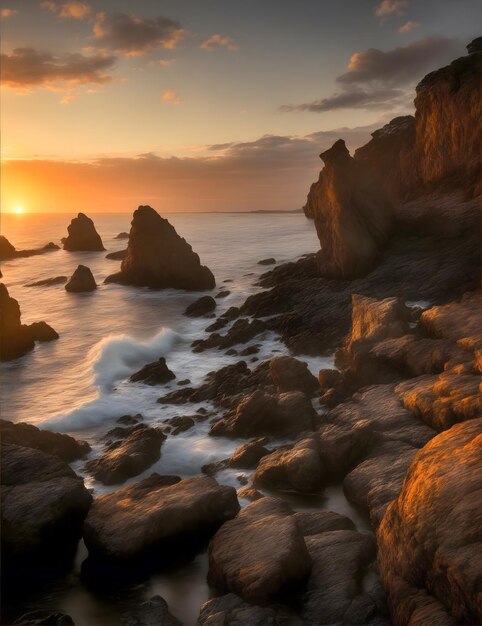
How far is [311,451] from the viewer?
50.5 feet

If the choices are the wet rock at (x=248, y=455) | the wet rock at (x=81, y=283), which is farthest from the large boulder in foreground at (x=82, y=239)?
the wet rock at (x=248, y=455)

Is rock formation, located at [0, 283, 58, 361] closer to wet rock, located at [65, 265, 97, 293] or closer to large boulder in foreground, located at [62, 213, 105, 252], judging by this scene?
wet rock, located at [65, 265, 97, 293]

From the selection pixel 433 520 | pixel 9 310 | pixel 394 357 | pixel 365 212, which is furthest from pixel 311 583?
pixel 9 310

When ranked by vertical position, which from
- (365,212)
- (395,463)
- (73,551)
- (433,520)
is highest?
(365,212)

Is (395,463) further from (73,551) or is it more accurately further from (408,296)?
(408,296)

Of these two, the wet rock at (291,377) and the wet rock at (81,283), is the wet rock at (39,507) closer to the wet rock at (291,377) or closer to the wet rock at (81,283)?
the wet rock at (291,377)

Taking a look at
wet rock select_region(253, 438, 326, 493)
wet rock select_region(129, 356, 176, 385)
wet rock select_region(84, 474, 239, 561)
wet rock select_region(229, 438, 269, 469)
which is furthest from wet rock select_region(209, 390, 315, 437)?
wet rock select_region(129, 356, 176, 385)

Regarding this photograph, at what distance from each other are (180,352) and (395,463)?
2126 cm

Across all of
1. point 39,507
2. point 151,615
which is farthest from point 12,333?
point 151,615

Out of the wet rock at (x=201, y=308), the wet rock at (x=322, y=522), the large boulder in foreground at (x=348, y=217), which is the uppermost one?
the large boulder in foreground at (x=348, y=217)

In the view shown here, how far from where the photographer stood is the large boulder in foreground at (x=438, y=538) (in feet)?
24.6

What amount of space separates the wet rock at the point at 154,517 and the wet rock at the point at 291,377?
8835mm

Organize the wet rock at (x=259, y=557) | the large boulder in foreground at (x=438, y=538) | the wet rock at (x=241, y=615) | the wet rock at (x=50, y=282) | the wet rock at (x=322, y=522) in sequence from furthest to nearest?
1. the wet rock at (x=50, y=282)
2. the wet rock at (x=322, y=522)
3. the wet rock at (x=259, y=557)
4. the wet rock at (x=241, y=615)
5. the large boulder in foreground at (x=438, y=538)

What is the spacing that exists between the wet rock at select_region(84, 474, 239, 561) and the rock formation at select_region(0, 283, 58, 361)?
79.1 ft
